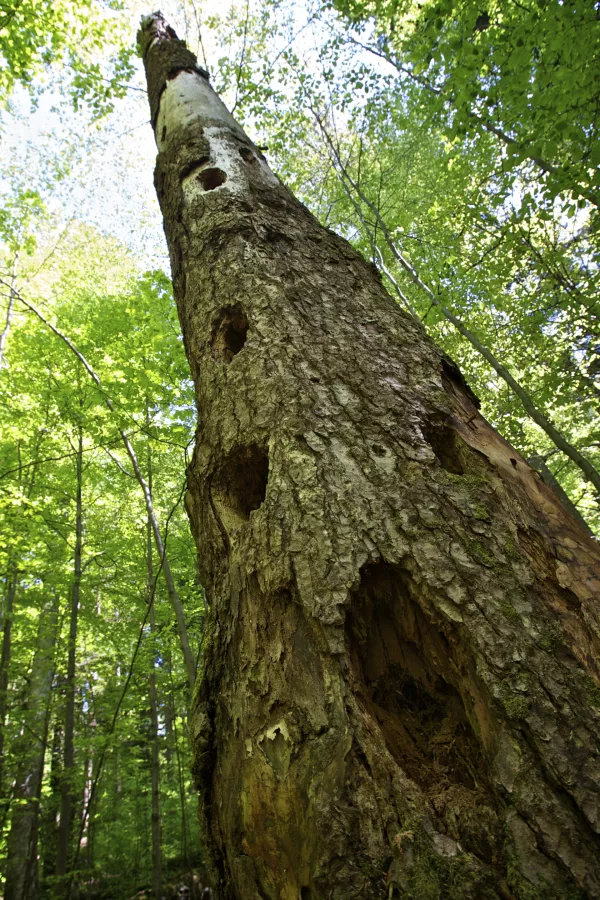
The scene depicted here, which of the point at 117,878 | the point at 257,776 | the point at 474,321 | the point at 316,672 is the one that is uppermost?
the point at 474,321

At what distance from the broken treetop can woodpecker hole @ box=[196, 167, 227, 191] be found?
4.57 ft

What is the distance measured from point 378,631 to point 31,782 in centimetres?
945

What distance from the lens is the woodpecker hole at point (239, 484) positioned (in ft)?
5.60

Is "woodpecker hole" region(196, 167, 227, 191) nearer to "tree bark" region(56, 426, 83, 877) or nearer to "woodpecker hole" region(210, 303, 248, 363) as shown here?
"woodpecker hole" region(210, 303, 248, 363)

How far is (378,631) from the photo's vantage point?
1334 millimetres

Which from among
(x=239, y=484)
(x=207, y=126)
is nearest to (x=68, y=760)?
(x=239, y=484)

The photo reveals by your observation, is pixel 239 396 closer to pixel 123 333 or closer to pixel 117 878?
pixel 123 333

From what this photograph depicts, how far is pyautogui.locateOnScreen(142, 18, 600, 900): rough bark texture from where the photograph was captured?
0.95 meters

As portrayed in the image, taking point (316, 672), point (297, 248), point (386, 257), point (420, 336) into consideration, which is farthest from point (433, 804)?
point (386, 257)

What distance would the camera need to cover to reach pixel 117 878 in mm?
10734

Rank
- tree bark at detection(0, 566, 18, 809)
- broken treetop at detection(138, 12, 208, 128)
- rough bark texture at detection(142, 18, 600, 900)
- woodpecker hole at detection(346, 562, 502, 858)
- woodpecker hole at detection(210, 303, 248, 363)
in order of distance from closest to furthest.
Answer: rough bark texture at detection(142, 18, 600, 900)
woodpecker hole at detection(346, 562, 502, 858)
woodpecker hole at detection(210, 303, 248, 363)
broken treetop at detection(138, 12, 208, 128)
tree bark at detection(0, 566, 18, 809)

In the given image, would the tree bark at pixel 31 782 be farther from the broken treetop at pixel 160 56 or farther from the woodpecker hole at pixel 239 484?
the broken treetop at pixel 160 56

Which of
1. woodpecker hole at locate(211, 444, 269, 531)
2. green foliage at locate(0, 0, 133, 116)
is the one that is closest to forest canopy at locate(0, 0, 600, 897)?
green foliage at locate(0, 0, 133, 116)

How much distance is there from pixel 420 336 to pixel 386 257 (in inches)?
359
